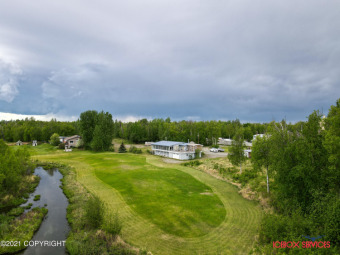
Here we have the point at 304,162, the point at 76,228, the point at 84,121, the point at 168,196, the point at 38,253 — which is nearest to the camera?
the point at 38,253

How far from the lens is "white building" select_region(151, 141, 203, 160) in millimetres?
63344

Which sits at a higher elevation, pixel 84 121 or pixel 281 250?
pixel 84 121

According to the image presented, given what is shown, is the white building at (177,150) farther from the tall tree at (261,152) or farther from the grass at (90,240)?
the grass at (90,240)

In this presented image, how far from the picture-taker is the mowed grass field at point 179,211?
17.6 metres

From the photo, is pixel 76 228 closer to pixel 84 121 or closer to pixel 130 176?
pixel 130 176

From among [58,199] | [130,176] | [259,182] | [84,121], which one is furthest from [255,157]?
[84,121]

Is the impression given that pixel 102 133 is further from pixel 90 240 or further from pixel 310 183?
pixel 310 183

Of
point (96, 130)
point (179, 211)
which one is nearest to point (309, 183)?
point (179, 211)

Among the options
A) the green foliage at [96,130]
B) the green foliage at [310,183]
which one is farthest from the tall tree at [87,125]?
the green foliage at [310,183]

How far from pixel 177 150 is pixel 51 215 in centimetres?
4562

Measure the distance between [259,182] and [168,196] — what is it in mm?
16954

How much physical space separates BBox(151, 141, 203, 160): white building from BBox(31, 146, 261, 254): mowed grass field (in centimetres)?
2106

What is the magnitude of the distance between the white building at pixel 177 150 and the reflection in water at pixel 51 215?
115ft

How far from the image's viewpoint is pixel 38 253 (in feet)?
57.0
